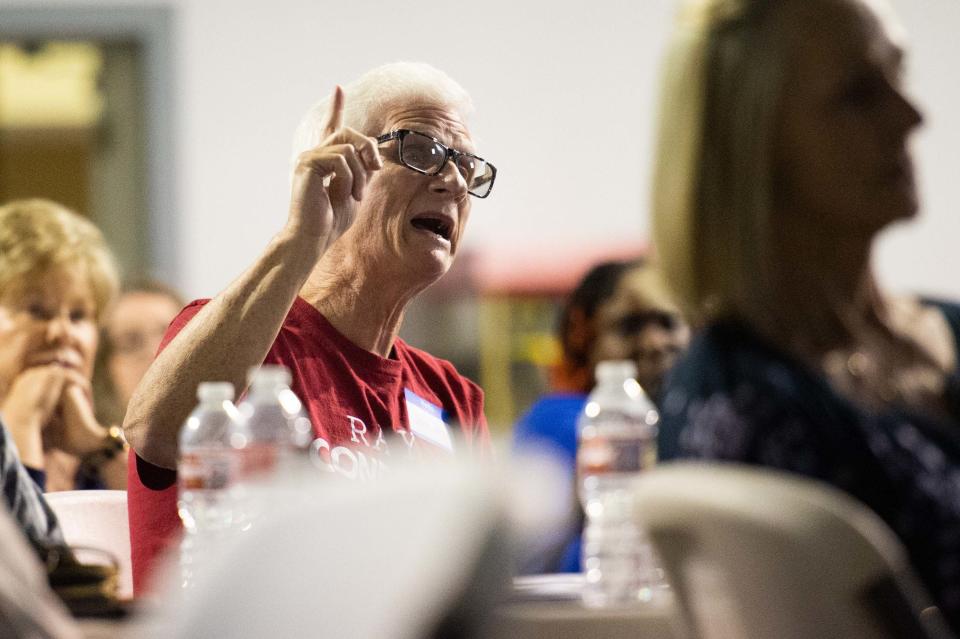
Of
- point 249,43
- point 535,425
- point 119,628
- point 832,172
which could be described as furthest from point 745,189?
point 249,43

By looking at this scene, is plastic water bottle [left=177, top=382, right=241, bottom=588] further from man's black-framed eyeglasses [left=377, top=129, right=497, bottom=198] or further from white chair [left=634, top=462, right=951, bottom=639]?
white chair [left=634, top=462, right=951, bottom=639]

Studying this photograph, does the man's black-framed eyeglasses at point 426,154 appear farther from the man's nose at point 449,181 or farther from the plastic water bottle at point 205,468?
the plastic water bottle at point 205,468

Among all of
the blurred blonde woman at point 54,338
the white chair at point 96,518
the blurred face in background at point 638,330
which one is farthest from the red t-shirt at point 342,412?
the blurred face in background at point 638,330

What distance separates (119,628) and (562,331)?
2.18m

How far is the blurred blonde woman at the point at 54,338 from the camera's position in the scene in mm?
2855

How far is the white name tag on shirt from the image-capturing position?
2203mm

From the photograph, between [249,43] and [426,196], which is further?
[249,43]

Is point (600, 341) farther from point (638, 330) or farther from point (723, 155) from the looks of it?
point (723, 155)

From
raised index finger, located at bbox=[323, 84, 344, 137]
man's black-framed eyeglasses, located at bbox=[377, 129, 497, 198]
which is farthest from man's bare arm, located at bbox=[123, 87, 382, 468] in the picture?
man's black-framed eyeglasses, located at bbox=[377, 129, 497, 198]

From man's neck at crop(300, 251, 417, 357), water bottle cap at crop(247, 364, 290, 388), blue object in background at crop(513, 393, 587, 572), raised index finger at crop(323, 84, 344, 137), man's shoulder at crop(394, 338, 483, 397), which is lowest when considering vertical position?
blue object in background at crop(513, 393, 587, 572)

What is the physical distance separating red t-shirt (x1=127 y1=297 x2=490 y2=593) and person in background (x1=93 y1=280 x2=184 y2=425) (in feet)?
3.33

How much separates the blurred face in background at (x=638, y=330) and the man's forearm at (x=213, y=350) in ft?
5.03

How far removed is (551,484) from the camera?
832 millimetres

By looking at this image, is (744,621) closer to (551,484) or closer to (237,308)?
(551,484)
